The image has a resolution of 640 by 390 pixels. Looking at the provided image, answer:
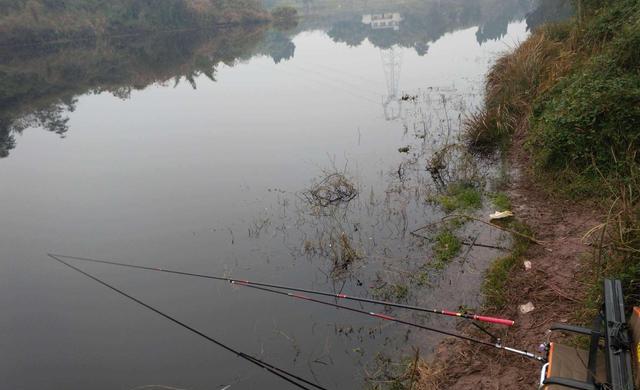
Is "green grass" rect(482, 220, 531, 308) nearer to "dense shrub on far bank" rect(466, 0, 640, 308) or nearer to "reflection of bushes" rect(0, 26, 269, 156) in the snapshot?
"dense shrub on far bank" rect(466, 0, 640, 308)

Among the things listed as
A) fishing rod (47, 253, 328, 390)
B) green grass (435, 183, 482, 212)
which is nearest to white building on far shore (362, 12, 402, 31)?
green grass (435, 183, 482, 212)

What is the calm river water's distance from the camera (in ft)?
19.2

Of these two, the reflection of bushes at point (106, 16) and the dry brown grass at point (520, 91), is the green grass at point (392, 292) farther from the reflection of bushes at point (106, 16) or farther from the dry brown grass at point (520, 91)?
the reflection of bushes at point (106, 16)

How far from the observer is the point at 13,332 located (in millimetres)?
6617

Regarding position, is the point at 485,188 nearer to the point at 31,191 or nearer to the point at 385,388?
the point at 385,388

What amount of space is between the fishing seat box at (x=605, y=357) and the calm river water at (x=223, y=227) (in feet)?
6.72

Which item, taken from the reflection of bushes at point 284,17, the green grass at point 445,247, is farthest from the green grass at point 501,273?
the reflection of bushes at point 284,17

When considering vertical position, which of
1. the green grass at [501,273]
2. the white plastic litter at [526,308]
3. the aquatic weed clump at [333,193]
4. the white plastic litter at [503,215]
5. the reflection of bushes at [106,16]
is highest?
the reflection of bushes at [106,16]

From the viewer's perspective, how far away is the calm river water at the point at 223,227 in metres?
5.86

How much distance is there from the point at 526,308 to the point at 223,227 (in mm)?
6008

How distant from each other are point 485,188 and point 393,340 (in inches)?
183

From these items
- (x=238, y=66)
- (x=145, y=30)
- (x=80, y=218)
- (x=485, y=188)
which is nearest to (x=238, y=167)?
(x=80, y=218)

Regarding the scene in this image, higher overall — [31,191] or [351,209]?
[31,191]

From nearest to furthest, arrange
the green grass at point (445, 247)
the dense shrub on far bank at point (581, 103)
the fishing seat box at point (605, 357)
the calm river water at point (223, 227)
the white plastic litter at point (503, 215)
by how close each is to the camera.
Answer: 1. the fishing seat box at point (605, 357)
2. the calm river water at point (223, 227)
3. the green grass at point (445, 247)
4. the dense shrub on far bank at point (581, 103)
5. the white plastic litter at point (503, 215)
